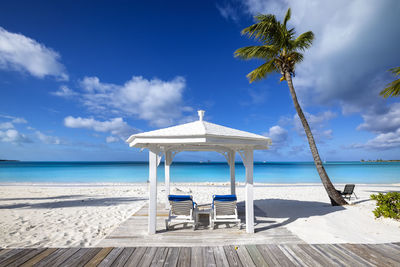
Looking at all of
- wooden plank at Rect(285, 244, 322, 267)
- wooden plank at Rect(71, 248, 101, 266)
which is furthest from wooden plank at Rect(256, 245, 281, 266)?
wooden plank at Rect(71, 248, 101, 266)

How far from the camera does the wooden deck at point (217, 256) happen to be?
10.1ft

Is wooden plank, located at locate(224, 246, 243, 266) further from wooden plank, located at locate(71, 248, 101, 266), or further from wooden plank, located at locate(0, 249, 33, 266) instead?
wooden plank, located at locate(0, 249, 33, 266)

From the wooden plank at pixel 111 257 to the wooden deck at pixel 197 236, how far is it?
0.26 metres

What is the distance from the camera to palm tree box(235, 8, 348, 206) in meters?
7.14

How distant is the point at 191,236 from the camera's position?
14.1 feet

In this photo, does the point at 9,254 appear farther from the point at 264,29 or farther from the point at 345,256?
the point at 264,29

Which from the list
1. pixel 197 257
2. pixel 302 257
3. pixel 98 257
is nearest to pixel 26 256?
pixel 98 257

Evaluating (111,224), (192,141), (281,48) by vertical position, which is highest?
(281,48)

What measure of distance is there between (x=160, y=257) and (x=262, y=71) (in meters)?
7.39

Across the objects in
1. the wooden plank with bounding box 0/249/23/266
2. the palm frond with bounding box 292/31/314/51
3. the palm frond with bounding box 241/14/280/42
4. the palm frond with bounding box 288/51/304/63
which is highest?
the palm frond with bounding box 241/14/280/42

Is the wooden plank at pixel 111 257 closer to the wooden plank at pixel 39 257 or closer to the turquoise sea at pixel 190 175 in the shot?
the wooden plank at pixel 39 257

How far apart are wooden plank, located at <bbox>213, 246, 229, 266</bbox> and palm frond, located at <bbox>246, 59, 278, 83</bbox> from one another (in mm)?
6685

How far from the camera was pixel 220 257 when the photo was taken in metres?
3.30

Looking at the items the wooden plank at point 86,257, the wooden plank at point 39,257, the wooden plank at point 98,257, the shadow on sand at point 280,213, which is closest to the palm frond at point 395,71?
the shadow on sand at point 280,213
